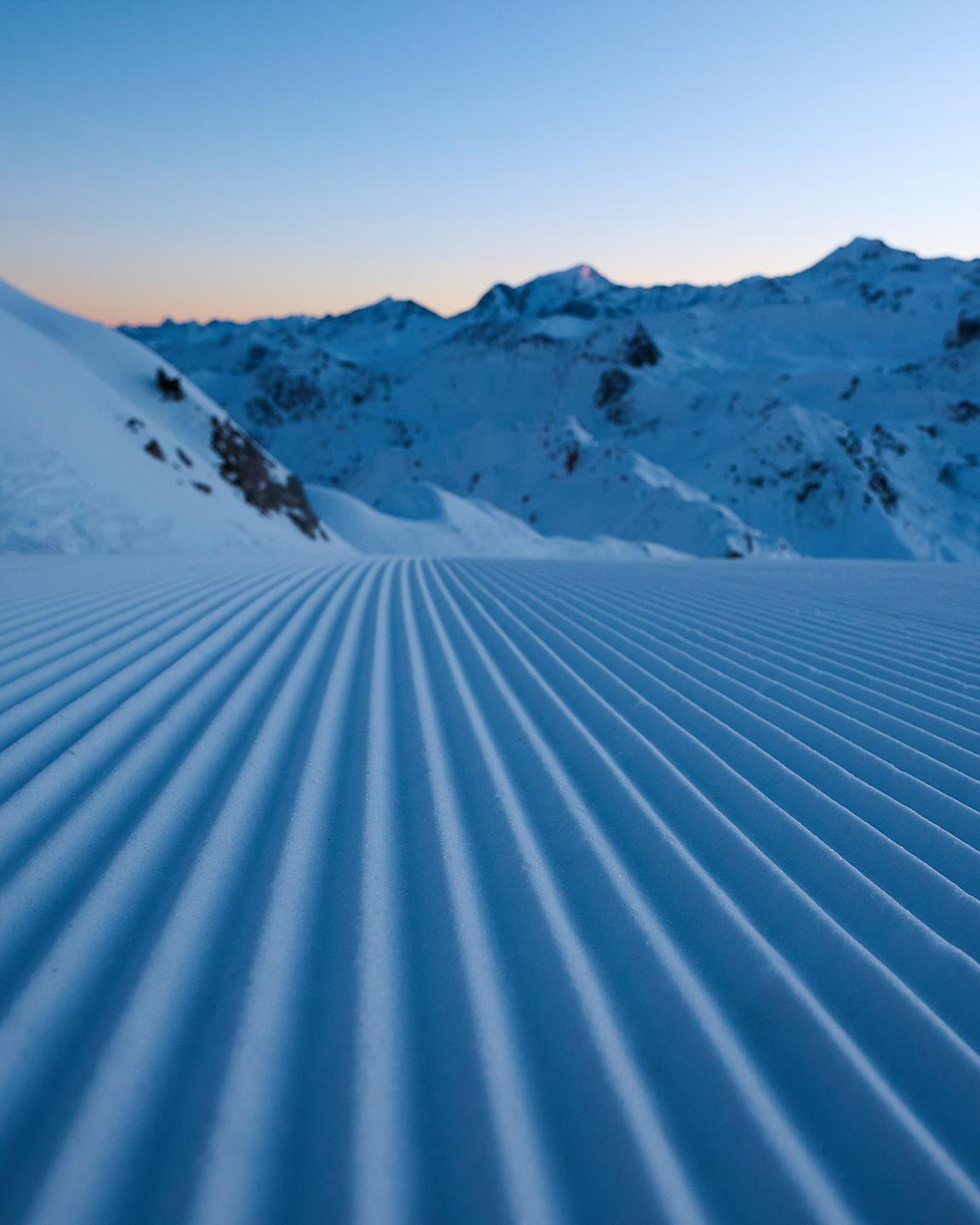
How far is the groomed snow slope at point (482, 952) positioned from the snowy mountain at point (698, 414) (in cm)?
1850

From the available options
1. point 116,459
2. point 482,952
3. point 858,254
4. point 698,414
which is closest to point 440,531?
point 116,459

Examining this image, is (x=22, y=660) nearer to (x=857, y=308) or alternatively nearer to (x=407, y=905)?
(x=407, y=905)

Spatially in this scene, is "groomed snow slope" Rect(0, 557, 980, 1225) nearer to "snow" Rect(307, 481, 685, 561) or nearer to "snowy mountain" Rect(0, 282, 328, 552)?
"snowy mountain" Rect(0, 282, 328, 552)

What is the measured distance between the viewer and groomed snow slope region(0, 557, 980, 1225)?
3.34ft

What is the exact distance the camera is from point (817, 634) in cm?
471

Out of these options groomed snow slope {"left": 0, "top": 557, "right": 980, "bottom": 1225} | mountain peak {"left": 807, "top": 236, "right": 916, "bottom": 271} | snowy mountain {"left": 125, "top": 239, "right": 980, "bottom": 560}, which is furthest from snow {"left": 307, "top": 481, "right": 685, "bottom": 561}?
mountain peak {"left": 807, "top": 236, "right": 916, "bottom": 271}

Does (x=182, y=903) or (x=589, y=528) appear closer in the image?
(x=182, y=903)

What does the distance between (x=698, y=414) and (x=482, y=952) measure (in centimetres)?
3660

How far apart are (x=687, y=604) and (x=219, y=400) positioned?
54.7m

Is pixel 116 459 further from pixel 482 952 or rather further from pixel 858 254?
pixel 858 254

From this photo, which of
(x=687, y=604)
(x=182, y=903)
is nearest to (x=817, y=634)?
(x=687, y=604)

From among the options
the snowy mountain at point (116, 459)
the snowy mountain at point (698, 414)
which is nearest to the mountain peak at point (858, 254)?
the snowy mountain at point (698, 414)

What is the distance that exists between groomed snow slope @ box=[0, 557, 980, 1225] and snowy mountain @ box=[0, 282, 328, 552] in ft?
25.5

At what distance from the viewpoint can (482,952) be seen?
147cm
